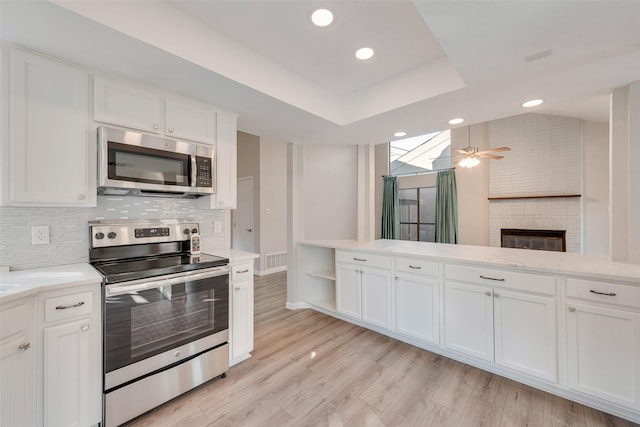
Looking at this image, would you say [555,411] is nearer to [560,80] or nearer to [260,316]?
[560,80]

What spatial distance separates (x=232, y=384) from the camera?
1.98 metres

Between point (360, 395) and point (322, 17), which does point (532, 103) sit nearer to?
point (322, 17)

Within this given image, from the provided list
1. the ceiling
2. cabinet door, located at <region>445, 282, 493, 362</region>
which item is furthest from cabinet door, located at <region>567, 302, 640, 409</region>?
the ceiling

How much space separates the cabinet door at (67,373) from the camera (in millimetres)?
1355

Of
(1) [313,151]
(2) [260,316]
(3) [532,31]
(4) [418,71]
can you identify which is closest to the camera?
(3) [532,31]

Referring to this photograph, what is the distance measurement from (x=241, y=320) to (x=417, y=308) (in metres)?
1.64

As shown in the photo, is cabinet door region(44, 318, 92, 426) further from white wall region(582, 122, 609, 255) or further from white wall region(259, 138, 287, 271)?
white wall region(582, 122, 609, 255)

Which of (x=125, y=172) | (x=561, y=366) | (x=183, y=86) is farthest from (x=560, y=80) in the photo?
(x=125, y=172)

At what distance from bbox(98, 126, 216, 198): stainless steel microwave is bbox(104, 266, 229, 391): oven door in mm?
713

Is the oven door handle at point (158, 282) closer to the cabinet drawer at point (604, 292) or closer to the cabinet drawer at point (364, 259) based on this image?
the cabinet drawer at point (364, 259)

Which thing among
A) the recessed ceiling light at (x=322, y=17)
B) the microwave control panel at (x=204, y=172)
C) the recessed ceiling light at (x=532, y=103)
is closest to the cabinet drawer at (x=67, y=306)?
the microwave control panel at (x=204, y=172)

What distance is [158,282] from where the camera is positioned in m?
1.67

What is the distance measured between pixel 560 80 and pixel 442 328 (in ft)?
7.19

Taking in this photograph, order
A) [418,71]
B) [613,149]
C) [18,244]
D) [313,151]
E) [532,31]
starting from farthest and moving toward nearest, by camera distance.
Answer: [313,151]
[418,71]
[613,149]
[18,244]
[532,31]
